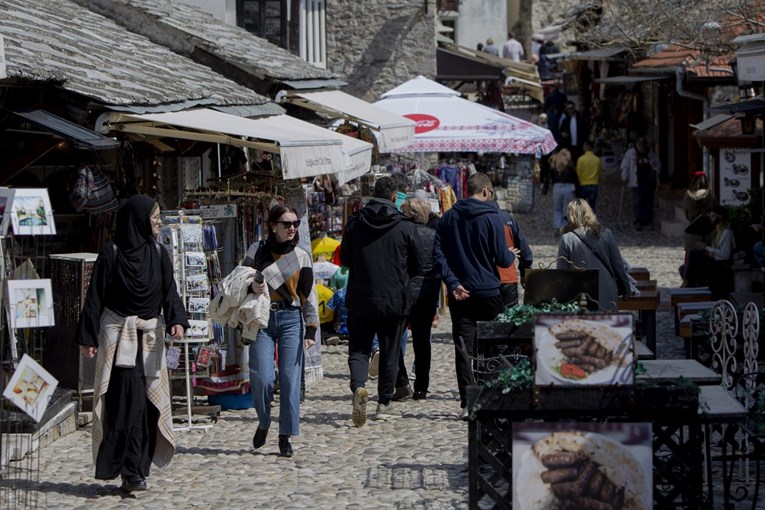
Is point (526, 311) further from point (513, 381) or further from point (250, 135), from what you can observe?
point (250, 135)

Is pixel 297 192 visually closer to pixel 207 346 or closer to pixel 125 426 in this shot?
pixel 207 346

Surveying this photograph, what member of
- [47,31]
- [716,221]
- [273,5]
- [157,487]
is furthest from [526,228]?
[157,487]

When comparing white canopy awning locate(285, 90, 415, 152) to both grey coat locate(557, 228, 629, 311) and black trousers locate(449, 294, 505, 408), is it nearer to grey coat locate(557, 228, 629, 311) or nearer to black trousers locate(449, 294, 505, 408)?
black trousers locate(449, 294, 505, 408)

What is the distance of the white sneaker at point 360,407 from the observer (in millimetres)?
9883

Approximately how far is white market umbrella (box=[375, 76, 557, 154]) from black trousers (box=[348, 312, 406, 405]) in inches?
268

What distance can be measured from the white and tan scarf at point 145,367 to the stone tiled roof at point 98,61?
212 centimetres

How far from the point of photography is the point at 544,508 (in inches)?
248

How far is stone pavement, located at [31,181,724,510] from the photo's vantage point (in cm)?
784

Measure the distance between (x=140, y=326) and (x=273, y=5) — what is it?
1486 centimetres

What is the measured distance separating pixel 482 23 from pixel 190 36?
3501 centimetres

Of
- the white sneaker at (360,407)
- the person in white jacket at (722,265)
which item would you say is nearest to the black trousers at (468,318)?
the white sneaker at (360,407)

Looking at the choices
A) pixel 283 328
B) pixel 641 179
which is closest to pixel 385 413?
pixel 283 328

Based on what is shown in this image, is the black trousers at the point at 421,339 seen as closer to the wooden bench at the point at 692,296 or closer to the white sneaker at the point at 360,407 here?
the white sneaker at the point at 360,407

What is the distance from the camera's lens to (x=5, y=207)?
706cm
